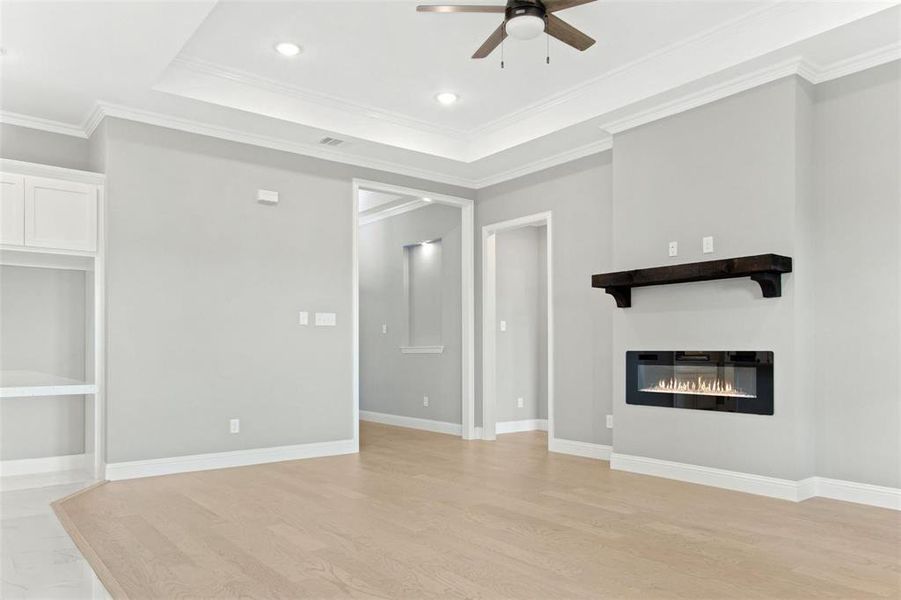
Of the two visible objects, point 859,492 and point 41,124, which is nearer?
point 859,492

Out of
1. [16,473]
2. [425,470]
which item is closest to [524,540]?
[425,470]

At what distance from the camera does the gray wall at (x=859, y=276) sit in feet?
13.3

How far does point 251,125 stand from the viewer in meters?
5.47

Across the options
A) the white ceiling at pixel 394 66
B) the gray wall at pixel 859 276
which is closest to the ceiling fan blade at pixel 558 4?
the white ceiling at pixel 394 66

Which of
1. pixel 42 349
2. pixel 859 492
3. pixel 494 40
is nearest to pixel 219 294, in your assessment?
pixel 42 349

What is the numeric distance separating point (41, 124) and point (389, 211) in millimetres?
4116

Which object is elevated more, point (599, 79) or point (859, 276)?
point (599, 79)

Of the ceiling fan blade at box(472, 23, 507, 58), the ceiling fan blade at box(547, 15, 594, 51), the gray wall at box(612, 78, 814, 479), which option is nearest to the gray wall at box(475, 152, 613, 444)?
the gray wall at box(612, 78, 814, 479)

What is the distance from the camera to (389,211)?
8617mm

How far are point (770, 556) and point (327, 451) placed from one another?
3.94 meters

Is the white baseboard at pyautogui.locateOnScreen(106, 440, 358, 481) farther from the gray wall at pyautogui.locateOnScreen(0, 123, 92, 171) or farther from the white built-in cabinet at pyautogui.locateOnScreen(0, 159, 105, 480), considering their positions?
the gray wall at pyautogui.locateOnScreen(0, 123, 92, 171)

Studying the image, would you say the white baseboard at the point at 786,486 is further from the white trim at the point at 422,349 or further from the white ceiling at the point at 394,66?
the white trim at the point at 422,349

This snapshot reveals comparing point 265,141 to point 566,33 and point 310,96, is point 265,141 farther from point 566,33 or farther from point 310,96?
point 566,33

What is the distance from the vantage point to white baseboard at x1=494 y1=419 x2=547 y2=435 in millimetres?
7652
